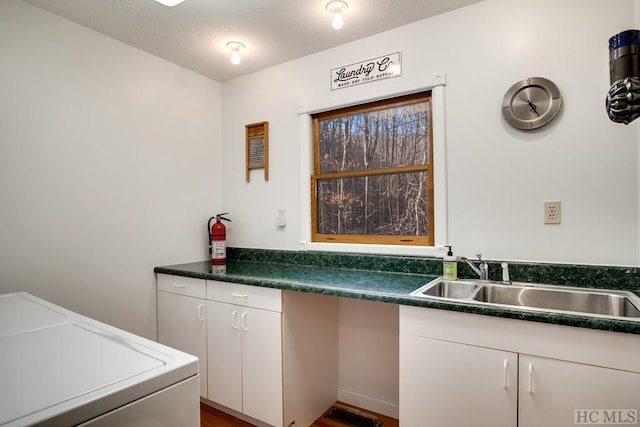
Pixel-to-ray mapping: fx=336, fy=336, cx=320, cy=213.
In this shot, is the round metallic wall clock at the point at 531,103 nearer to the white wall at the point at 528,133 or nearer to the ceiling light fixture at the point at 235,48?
the white wall at the point at 528,133

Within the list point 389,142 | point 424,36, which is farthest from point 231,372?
point 424,36

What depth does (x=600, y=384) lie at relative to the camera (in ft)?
3.77

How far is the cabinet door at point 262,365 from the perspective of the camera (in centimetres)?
189

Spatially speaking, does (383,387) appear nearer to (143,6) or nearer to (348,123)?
(348,123)

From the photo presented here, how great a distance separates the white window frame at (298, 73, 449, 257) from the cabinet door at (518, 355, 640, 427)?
835 millimetres

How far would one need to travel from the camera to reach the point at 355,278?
196cm

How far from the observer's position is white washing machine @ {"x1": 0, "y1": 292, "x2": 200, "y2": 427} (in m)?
0.66

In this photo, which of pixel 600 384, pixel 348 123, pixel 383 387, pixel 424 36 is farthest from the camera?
pixel 348 123

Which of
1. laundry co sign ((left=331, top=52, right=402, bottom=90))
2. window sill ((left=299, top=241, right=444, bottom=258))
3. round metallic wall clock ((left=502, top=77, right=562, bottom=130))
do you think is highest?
laundry co sign ((left=331, top=52, right=402, bottom=90))

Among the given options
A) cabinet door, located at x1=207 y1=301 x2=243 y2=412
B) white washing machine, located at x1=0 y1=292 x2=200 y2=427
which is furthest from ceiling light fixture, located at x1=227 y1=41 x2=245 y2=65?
white washing machine, located at x1=0 y1=292 x2=200 y2=427

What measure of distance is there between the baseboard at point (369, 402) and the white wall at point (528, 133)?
3.70 ft

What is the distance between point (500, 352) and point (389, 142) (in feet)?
4.70

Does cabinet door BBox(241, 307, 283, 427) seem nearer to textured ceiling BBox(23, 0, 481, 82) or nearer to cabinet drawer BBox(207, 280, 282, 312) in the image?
cabinet drawer BBox(207, 280, 282, 312)

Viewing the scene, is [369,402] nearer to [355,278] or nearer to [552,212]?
[355,278]
